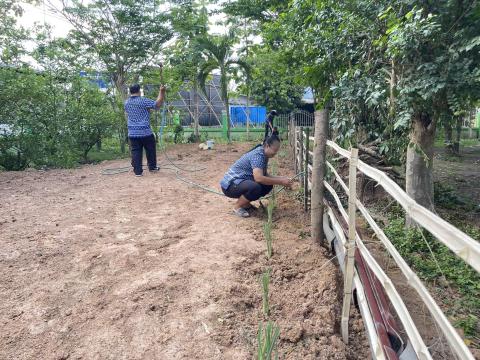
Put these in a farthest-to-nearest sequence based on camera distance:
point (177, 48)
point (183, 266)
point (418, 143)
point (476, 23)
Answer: point (177, 48) → point (418, 143) → point (183, 266) → point (476, 23)

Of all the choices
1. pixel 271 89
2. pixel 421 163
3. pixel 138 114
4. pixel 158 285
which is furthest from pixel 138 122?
pixel 271 89

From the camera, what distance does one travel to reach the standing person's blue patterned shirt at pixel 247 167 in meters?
3.97

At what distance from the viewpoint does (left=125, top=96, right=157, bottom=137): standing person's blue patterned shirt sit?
643cm

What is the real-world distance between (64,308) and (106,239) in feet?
3.85

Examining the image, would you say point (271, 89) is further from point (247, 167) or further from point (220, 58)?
point (247, 167)

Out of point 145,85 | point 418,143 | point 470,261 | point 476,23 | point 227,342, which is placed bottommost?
point 227,342

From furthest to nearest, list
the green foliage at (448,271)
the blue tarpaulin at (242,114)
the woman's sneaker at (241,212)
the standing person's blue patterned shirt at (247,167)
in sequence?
1. the blue tarpaulin at (242,114)
2. the woman's sneaker at (241,212)
3. the standing person's blue patterned shirt at (247,167)
4. the green foliage at (448,271)

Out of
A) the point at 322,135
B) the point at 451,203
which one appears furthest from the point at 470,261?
the point at 451,203

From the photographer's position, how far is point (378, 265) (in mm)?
1859

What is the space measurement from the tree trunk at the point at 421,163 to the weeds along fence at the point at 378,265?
4.42 feet

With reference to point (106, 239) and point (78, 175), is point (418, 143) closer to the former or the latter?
point (106, 239)

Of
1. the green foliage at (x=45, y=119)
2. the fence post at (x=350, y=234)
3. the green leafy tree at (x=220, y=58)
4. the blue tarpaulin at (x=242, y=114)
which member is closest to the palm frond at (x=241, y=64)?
the green leafy tree at (x=220, y=58)

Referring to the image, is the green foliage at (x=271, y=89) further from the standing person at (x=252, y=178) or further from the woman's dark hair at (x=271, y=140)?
the woman's dark hair at (x=271, y=140)

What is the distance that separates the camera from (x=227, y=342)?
6.67ft
